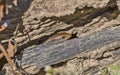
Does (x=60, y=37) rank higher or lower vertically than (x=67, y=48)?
higher

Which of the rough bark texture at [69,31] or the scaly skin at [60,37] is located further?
the scaly skin at [60,37]

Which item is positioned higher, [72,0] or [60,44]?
[72,0]

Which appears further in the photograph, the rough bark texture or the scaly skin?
the scaly skin

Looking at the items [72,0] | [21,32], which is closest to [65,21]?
[72,0]

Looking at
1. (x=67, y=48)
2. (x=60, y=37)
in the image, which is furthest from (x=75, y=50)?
(x=60, y=37)

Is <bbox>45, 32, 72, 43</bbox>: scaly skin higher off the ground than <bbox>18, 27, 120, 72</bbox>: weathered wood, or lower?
higher

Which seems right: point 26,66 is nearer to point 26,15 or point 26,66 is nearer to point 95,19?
point 26,15

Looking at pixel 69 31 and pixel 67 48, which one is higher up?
pixel 69 31

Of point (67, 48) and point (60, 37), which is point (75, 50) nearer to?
point (67, 48)
